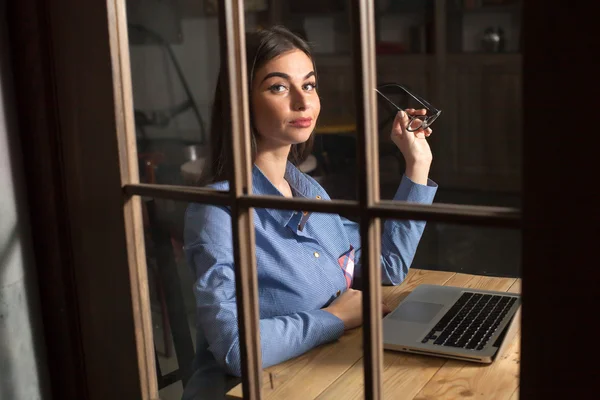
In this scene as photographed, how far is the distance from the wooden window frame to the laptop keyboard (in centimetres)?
38

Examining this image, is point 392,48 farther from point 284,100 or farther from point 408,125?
point 284,100

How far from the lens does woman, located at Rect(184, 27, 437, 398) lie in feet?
3.01

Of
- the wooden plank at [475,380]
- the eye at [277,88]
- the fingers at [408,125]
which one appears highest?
the eye at [277,88]

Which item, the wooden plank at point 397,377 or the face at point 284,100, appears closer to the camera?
the wooden plank at point 397,377

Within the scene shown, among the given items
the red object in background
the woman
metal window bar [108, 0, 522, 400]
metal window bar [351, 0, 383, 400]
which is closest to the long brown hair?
the woman

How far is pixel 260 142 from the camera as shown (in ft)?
3.35

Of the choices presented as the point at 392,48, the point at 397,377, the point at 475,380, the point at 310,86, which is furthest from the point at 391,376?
the point at 392,48

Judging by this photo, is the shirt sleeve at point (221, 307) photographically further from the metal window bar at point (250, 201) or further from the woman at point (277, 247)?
the metal window bar at point (250, 201)

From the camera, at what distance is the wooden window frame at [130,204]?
48 centimetres

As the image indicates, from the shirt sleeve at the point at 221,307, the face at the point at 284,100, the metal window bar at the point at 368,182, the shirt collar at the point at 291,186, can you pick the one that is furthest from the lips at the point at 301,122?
the metal window bar at the point at 368,182

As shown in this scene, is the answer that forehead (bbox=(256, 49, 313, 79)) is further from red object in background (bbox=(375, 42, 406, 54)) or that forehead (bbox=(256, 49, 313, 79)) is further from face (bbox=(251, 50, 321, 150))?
red object in background (bbox=(375, 42, 406, 54))

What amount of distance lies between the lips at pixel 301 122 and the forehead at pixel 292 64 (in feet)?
0.27

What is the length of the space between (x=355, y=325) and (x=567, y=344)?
0.53 meters

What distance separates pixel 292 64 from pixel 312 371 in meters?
0.50
